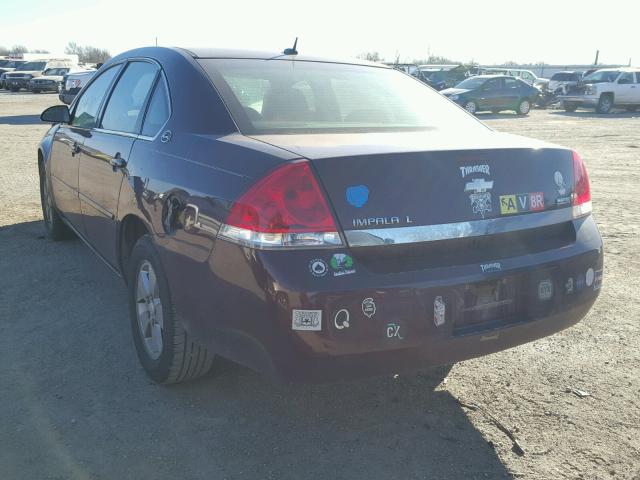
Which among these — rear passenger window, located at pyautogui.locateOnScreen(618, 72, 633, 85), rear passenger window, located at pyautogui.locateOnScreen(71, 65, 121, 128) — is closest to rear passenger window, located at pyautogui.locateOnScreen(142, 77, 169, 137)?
rear passenger window, located at pyautogui.locateOnScreen(71, 65, 121, 128)

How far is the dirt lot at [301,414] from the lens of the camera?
104 inches

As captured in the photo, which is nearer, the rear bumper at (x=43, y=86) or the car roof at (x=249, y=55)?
the car roof at (x=249, y=55)

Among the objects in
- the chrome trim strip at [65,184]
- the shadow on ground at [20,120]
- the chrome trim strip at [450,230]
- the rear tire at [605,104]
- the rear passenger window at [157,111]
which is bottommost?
the shadow on ground at [20,120]

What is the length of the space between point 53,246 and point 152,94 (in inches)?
111

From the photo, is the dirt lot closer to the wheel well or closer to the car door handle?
the wheel well

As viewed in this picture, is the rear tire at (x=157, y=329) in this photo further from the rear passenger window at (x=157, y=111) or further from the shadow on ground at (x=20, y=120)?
the shadow on ground at (x=20, y=120)

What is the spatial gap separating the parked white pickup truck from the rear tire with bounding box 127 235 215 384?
83.5ft

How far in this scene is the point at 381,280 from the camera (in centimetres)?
241

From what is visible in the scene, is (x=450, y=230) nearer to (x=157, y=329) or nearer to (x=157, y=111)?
(x=157, y=329)

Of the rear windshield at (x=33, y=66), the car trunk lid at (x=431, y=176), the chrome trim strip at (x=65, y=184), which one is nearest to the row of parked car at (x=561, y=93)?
the chrome trim strip at (x=65, y=184)

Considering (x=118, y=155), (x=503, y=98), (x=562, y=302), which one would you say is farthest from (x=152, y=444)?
(x=503, y=98)

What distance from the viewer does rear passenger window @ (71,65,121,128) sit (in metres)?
4.49

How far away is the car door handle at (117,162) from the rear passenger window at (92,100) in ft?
2.77

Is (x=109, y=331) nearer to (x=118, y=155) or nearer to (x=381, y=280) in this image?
(x=118, y=155)
